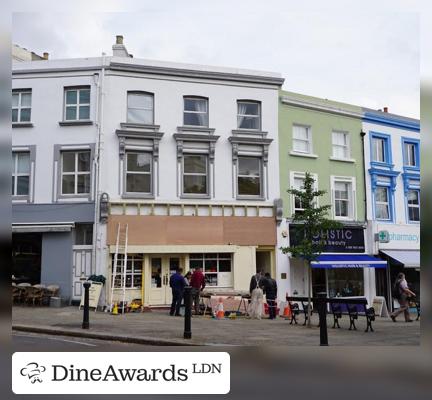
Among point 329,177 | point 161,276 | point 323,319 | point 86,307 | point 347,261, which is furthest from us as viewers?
point 161,276

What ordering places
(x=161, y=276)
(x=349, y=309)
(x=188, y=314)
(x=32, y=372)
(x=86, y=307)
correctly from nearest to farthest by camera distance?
(x=32, y=372) < (x=188, y=314) < (x=86, y=307) < (x=349, y=309) < (x=161, y=276)

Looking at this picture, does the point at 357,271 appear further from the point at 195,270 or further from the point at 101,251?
the point at 101,251

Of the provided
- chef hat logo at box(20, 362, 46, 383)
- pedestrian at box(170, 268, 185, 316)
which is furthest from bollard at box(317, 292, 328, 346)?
chef hat logo at box(20, 362, 46, 383)

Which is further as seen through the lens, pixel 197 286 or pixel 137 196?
pixel 137 196

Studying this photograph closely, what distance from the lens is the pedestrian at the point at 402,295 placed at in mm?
10172

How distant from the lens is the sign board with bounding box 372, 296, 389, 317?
33.4ft

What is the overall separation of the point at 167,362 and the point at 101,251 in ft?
16.5

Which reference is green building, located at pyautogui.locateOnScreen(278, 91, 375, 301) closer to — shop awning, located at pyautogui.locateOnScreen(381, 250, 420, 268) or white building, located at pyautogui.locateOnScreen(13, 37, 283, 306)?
white building, located at pyautogui.locateOnScreen(13, 37, 283, 306)

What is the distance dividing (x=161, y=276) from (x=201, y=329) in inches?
98.3

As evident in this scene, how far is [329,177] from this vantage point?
973 centimetres

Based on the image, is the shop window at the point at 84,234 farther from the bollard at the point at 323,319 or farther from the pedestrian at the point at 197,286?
the bollard at the point at 323,319

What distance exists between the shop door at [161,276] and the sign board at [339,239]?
2.27 meters

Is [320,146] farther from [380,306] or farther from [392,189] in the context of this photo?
[380,306]

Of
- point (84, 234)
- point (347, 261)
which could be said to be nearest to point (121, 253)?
point (84, 234)
